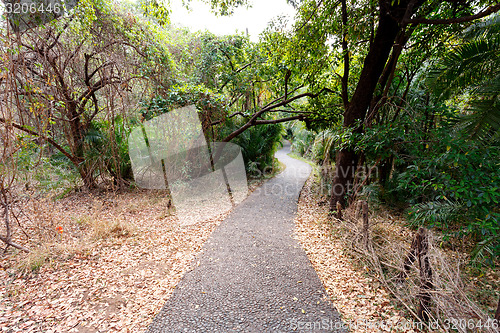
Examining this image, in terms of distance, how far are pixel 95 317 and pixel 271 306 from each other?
7.34 ft

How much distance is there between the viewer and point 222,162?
9914 millimetres

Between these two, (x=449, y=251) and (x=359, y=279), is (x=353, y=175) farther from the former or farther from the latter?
(x=359, y=279)

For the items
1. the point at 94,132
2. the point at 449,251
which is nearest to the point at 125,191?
the point at 94,132
